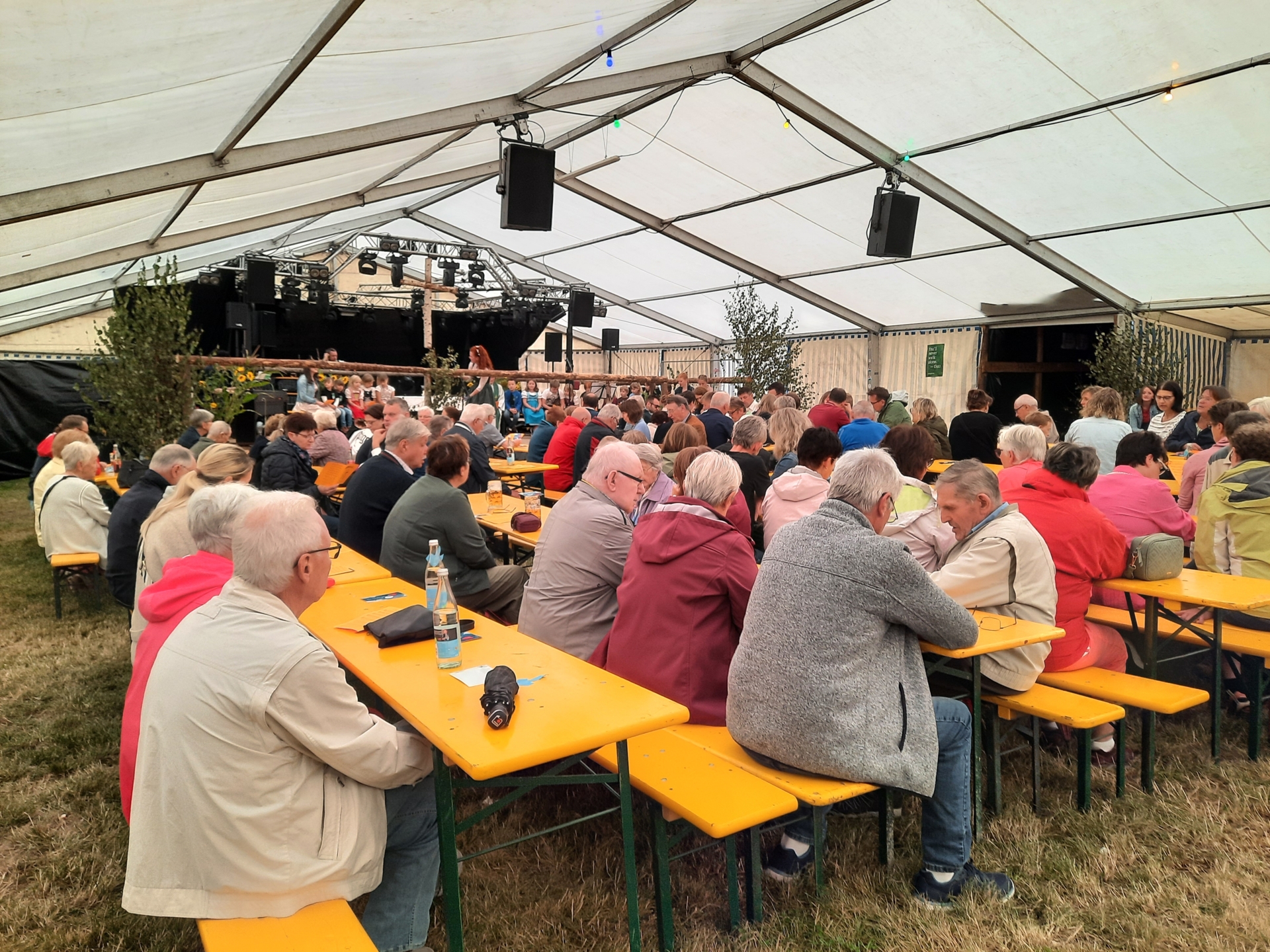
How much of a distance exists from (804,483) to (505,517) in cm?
209

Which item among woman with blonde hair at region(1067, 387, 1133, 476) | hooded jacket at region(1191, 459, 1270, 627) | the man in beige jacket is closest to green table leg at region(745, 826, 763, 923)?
the man in beige jacket

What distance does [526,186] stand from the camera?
7230 millimetres

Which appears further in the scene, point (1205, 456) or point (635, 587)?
point (1205, 456)

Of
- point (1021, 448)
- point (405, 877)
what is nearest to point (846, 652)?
point (405, 877)

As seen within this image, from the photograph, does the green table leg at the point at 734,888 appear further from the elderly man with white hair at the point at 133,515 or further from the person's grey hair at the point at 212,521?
the elderly man with white hair at the point at 133,515

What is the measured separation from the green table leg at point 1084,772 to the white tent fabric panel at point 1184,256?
7.35 meters

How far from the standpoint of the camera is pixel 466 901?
93.5 inches

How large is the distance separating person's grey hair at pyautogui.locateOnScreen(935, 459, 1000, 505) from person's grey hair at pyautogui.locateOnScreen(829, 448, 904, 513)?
23.9 inches

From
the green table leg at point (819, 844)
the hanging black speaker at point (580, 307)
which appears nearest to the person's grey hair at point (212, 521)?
the green table leg at point (819, 844)

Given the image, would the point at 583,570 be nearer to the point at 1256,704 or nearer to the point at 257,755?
the point at 257,755

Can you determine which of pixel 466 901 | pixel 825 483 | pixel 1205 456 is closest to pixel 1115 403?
pixel 1205 456

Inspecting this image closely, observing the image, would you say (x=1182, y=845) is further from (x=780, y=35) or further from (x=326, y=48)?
(x=780, y=35)

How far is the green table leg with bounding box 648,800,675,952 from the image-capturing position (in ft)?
6.80

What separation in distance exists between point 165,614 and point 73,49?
2942 millimetres
